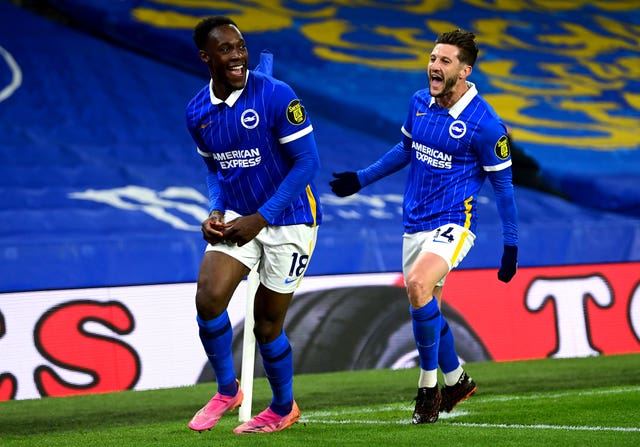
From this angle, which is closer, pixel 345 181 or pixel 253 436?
pixel 253 436

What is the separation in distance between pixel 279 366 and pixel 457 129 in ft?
4.83

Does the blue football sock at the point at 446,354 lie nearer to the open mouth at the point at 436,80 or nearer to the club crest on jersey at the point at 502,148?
the club crest on jersey at the point at 502,148

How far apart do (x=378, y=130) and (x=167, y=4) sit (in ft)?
9.88

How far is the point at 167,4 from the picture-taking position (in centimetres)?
1380

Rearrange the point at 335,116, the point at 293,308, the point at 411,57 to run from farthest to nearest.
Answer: the point at 411,57 → the point at 335,116 → the point at 293,308

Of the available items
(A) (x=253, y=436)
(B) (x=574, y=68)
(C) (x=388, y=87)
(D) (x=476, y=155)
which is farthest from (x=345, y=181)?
(B) (x=574, y=68)

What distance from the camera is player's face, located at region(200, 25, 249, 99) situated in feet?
16.0

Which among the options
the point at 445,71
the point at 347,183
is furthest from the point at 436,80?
the point at 347,183

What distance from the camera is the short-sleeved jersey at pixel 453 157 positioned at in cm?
568

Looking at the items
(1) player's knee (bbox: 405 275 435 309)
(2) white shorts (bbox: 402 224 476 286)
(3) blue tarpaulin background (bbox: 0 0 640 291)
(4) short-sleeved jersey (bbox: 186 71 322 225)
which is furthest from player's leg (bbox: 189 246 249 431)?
(3) blue tarpaulin background (bbox: 0 0 640 291)

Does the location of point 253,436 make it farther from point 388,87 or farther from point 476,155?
point 388,87

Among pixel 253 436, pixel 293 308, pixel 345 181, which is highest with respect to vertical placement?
pixel 345 181

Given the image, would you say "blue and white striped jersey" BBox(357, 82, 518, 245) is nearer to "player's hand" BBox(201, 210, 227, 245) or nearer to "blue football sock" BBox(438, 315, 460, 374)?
"blue football sock" BBox(438, 315, 460, 374)

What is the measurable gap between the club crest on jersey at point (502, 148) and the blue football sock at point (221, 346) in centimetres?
156
